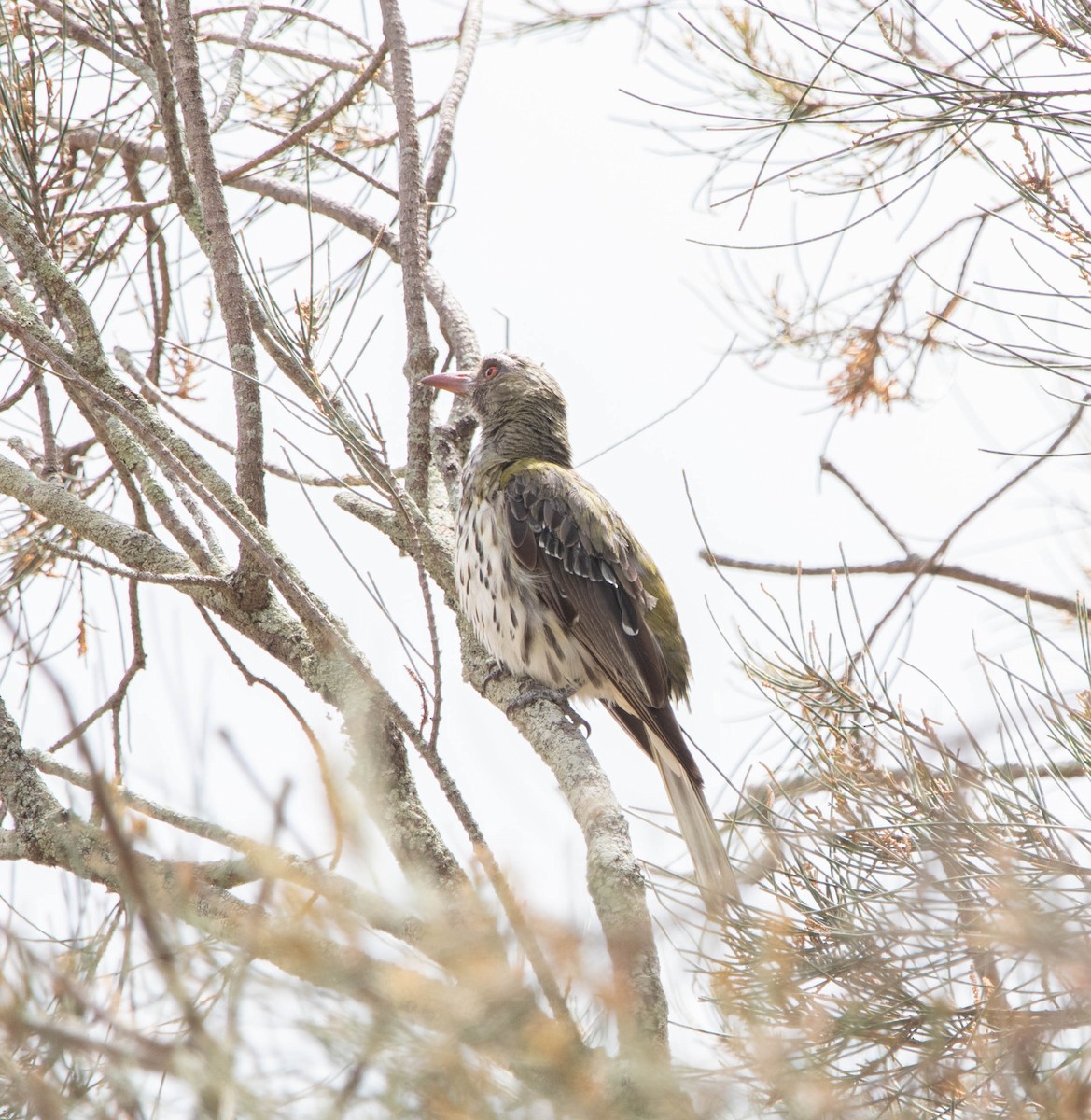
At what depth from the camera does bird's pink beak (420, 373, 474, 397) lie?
5.48 meters

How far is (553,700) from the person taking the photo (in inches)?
186

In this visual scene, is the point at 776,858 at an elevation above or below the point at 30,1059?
above

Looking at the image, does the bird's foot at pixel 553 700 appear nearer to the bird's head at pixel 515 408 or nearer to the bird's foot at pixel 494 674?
the bird's foot at pixel 494 674

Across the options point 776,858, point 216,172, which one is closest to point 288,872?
point 776,858

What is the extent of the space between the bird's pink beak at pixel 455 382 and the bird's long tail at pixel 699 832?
6.09 feet

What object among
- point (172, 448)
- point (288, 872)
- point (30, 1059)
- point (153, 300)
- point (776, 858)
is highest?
point (153, 300)

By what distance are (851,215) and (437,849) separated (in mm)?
2837

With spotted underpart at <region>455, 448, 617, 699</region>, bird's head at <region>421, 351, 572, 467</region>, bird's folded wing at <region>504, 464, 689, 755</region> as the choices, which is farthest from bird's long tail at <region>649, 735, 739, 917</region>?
bird's head at <region>421, 351, 572, 467</region>

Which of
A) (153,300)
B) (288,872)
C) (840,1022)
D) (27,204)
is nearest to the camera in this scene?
(288,872)

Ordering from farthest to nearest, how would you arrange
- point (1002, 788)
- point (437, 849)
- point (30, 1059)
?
point (437, 849) → point (1002, 788) → point (30, 1059)

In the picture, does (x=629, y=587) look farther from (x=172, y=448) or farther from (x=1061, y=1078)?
(x=1061, y=1078)

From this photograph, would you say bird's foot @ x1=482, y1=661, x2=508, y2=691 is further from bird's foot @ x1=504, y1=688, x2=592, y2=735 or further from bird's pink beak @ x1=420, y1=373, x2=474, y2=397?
bird's pink beak @ x1=420, y1=373, x2=474, y2=397

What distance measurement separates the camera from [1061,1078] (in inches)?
86.6

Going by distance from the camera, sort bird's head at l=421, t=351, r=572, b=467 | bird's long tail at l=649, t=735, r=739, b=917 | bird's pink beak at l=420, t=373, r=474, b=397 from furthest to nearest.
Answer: bird's head at l=421, t=351, r=572, b=467
bird's pink beak at l=420, t=373, r=474, b=397
bird's long tail at l=649, t=735, r=739, b=917
